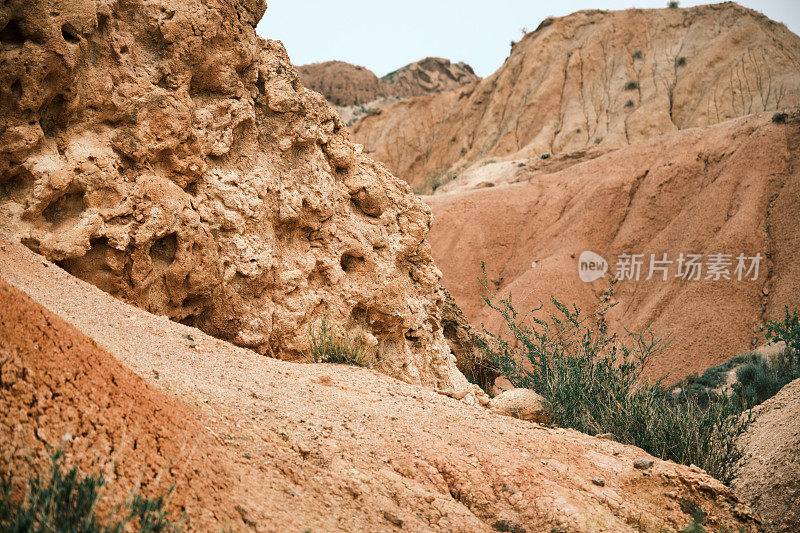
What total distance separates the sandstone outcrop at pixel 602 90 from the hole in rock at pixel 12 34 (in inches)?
1022

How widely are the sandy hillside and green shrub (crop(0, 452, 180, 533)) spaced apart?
13.3 m

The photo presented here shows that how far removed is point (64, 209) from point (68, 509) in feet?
8.91

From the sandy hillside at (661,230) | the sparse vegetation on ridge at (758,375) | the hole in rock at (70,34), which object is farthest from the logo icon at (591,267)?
the hole in rock at (70,34)

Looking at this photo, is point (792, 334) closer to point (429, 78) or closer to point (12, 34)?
point (12, 34)

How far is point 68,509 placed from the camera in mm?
1778

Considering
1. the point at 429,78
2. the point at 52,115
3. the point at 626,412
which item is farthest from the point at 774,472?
the point at 429,78

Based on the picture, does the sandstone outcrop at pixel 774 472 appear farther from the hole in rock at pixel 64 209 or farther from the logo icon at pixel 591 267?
the logo icon at pixel 591 267

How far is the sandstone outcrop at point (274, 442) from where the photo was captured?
215cm

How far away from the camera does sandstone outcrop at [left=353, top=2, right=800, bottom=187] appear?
2742cm

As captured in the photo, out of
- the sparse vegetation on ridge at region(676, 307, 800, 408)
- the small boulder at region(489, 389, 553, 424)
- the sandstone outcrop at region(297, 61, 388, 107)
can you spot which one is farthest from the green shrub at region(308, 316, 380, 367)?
the sandstone outcrop at region(297, 61, 388, 107)

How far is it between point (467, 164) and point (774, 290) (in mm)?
19697

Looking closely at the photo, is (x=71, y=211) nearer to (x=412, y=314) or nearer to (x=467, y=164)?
(x=412, y=314)

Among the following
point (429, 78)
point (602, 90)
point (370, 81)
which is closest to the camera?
point (602, 90)

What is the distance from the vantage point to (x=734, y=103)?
26.8 meters
